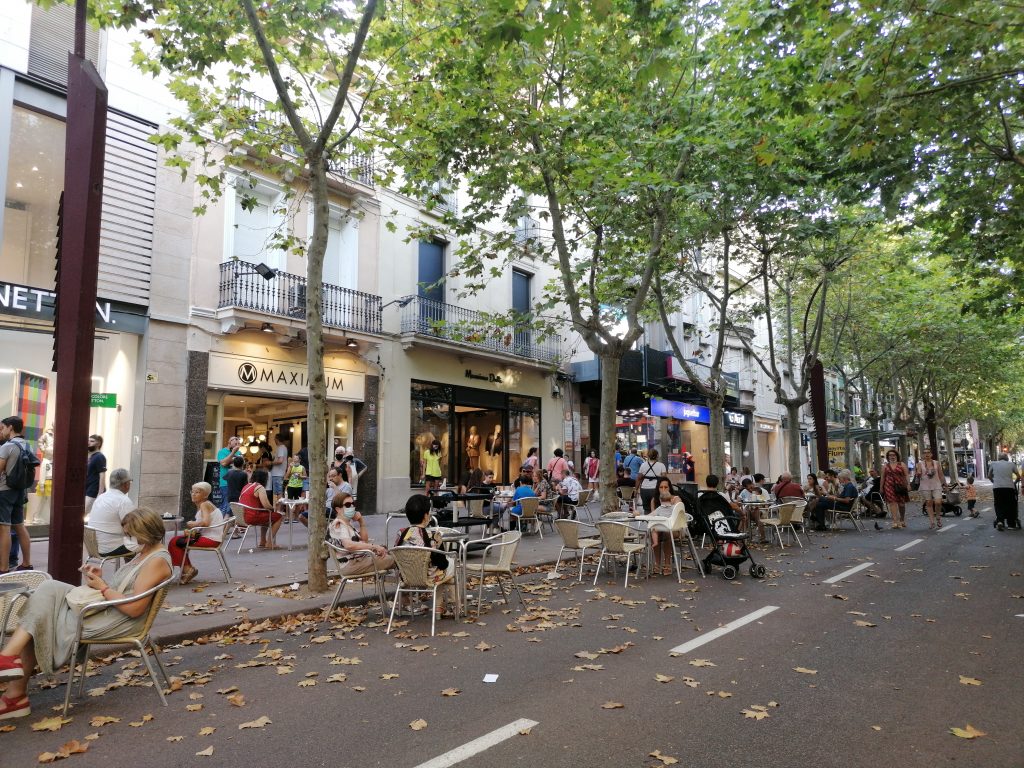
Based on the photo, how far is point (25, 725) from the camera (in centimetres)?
426

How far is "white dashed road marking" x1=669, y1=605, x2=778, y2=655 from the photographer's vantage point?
5762mm

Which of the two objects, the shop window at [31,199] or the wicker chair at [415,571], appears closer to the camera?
the wicker chair at [415,571]

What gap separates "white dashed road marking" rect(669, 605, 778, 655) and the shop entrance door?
46.7 feet

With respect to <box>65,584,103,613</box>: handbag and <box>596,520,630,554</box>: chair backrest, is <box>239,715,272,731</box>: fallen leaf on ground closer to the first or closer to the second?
<box>65,584,103,613</box>: handbag

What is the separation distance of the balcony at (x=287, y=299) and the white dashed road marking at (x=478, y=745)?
12418 mm

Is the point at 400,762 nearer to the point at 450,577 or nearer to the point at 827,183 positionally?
the point at 450,577

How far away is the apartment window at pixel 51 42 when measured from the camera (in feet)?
40.3

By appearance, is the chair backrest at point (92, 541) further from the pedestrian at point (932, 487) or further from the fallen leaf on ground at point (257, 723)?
the pedestrian at point (932, 487)

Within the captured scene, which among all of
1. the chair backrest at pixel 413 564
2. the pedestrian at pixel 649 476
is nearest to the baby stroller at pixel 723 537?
the pedestrian at pixel 649 476

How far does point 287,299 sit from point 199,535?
8495 mm

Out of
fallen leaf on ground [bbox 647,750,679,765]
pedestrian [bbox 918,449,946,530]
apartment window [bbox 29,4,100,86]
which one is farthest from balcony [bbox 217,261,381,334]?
pedestrian [bbox 918,449,946,530]

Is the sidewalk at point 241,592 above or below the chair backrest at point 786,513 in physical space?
below

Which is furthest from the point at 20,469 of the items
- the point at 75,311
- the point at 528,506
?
the point at 528,506

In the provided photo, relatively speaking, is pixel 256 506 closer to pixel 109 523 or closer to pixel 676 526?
pixel 109 523
